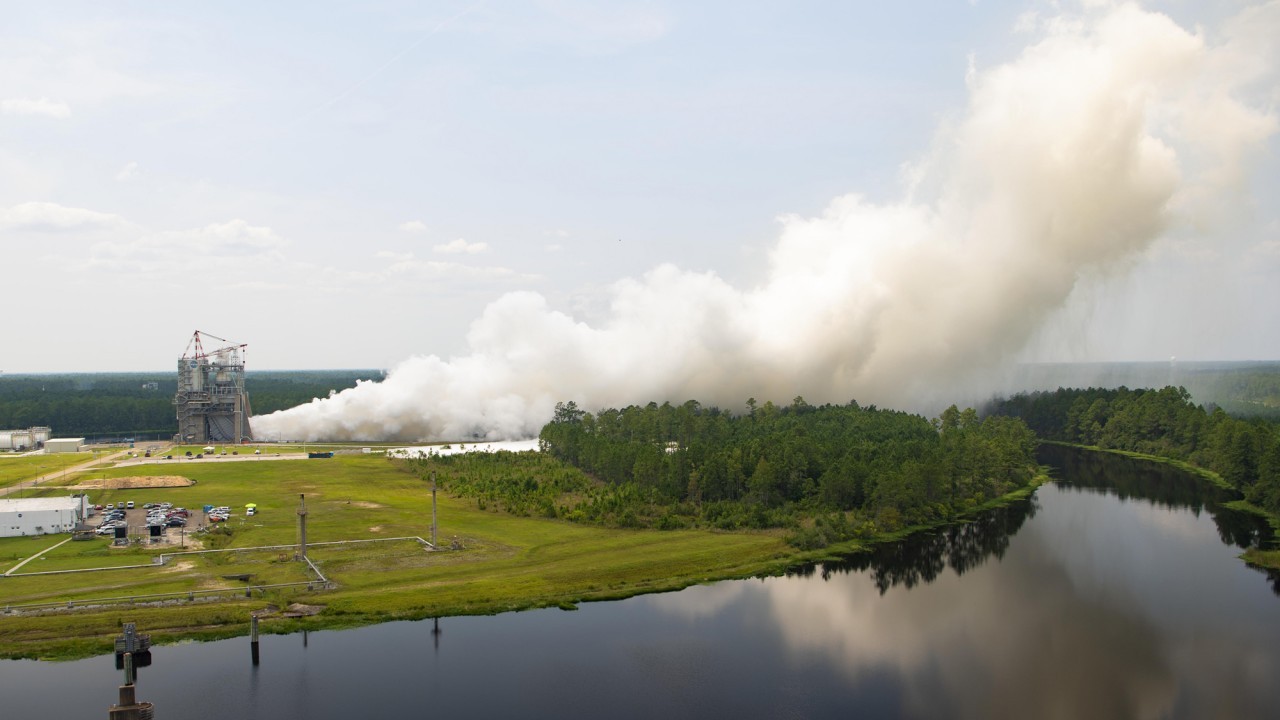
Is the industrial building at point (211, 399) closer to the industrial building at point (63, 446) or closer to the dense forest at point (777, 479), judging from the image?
the industrial building at point (63, 446)

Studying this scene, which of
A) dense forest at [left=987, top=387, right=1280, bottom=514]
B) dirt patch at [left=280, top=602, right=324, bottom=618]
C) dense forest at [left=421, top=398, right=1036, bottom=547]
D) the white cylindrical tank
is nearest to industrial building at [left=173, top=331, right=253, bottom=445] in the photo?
the white cylindrical tank

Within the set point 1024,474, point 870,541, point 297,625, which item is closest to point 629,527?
point 870,541

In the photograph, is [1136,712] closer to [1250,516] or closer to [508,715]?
[508,715]

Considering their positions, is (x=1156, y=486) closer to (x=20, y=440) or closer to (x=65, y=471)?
(x=65, y=471)

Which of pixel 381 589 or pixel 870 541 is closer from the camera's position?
pixel 381 589

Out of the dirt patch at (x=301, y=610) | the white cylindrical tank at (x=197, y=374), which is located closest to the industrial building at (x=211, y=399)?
the white cylindrical tank at (x=197, y=374)

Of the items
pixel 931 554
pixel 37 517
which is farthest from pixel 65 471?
pixel 931 554

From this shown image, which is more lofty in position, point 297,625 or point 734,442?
point 734,442
